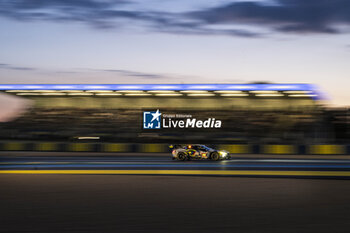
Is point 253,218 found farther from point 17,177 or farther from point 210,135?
point 210,135

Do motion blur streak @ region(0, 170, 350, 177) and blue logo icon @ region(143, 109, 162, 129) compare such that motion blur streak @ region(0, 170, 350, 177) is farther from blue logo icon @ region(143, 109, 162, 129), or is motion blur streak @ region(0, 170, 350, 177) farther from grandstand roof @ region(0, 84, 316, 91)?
grandstand roof @ region(0, 84, 316, 91)

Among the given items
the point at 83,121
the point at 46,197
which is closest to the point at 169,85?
the point at 83,121

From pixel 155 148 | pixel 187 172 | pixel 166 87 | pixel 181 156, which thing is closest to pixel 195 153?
pixel 181 156

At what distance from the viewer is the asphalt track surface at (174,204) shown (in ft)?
20.8

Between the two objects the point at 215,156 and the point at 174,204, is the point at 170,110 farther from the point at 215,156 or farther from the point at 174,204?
the point at 174,204

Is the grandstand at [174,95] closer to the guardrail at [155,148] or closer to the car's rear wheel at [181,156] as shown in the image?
the guardrail at [155,148]

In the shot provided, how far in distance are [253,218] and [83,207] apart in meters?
3.04

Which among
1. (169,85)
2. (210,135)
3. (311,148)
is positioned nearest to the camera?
(311,148)

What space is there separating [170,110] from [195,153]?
13.0 m

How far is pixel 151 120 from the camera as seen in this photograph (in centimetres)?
3173

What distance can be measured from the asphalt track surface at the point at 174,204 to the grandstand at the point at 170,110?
1692 centimetres

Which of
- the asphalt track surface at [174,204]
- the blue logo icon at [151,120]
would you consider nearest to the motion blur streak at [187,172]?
the asphalt track surface at [174,204]

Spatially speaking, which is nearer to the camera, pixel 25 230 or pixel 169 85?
pixel 25 230

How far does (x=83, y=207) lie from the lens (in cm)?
779
